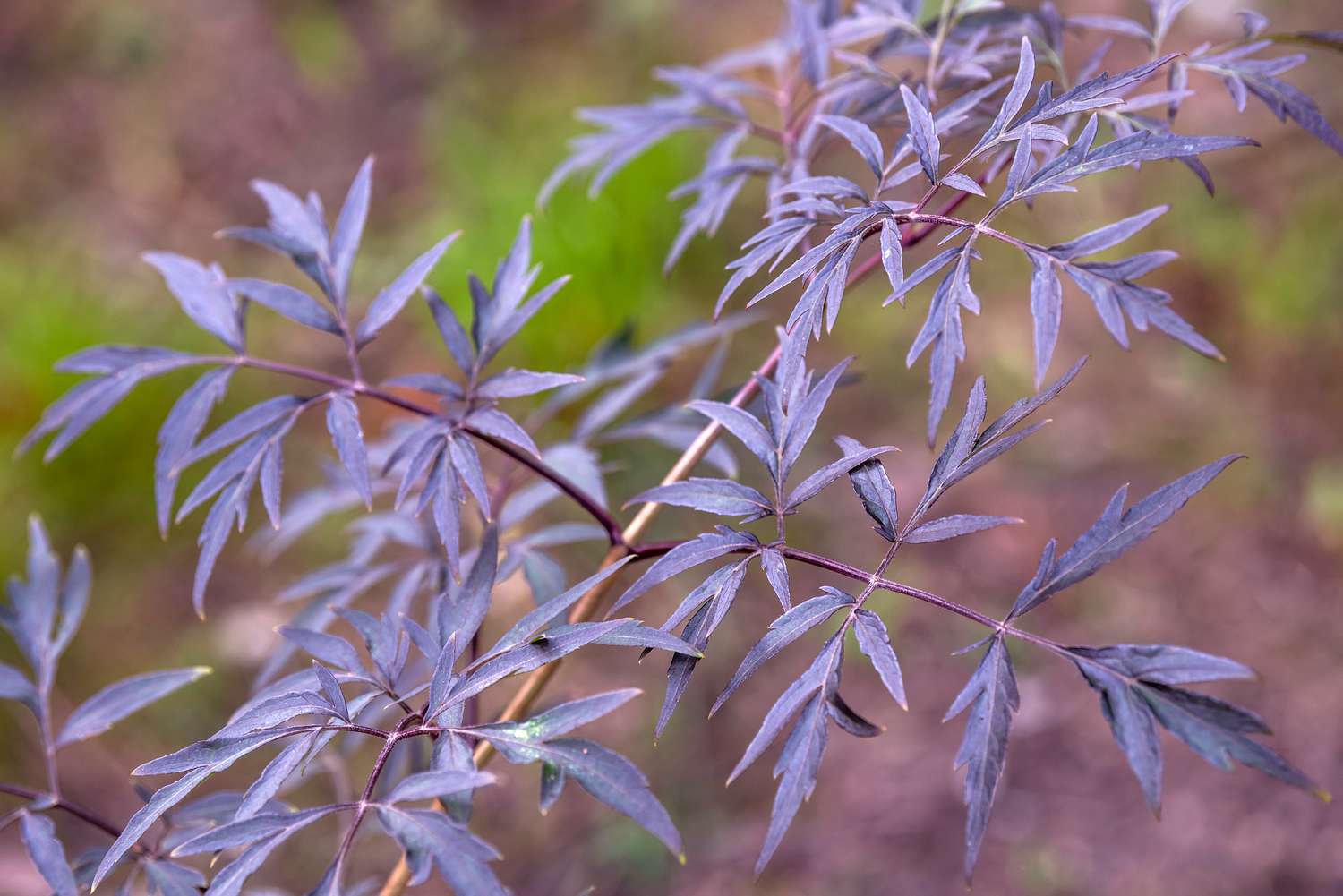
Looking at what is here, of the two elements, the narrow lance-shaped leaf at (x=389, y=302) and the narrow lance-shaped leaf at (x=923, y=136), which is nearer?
the narrow lance-shaped leaf at (x=923, y=136)

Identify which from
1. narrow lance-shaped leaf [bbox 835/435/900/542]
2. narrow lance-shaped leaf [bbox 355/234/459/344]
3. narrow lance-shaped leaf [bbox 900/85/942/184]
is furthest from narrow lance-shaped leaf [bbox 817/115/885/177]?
narrow lance-shaped leaf [bbox 355/234/459/344]

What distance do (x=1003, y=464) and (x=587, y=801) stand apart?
3.95 feet

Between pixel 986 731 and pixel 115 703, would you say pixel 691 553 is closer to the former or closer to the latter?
pixel 986 731

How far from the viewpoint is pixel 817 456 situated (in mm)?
2396

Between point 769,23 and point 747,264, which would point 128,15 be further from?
point 747,264

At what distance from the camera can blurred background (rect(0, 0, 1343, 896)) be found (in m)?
1.79

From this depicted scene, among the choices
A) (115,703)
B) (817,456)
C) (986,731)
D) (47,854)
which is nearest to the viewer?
(986,731)

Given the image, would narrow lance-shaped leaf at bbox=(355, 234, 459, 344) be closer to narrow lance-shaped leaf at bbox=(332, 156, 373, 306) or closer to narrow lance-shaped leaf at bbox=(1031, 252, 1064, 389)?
narrow lance-shaped leaf at bbox=(332, 156, 373, 306)

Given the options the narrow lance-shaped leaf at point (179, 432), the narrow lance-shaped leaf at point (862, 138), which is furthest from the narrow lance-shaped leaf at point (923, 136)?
the narrow lance-shaped leaf at point (179, 432)

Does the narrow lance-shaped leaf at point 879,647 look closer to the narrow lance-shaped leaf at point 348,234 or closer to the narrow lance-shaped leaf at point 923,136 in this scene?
the narrow lance-shaped leaf at point 923,136

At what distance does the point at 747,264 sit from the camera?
0.68m

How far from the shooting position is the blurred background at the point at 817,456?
179 centimetres

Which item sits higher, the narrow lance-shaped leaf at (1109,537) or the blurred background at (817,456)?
the narrow lance-shaped leaf at (1109,537)

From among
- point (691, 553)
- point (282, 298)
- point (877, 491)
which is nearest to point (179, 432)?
point (282, 298)
